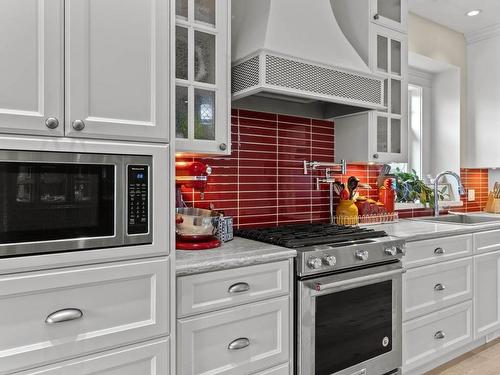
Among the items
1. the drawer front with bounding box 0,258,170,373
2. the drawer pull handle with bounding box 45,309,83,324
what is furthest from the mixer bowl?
the drawer pull handle with bounding box 45,309,83,324

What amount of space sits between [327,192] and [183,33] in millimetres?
1516

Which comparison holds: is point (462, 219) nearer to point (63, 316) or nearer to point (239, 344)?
point (239, 344)

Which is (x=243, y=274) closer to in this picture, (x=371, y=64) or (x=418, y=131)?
(x=371, y=64)

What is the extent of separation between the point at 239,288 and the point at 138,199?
59 cm

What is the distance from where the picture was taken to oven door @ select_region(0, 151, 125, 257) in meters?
1.18

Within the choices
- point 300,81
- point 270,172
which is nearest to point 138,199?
point 300,81

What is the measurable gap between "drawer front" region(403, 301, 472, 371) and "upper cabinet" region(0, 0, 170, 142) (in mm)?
1958

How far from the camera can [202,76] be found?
6.24 feet

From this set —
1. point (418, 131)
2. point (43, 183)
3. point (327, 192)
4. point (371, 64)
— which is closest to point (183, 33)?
point (43, 183)

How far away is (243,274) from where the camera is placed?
1.67 metres

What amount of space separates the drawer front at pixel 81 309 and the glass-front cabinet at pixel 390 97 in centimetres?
180

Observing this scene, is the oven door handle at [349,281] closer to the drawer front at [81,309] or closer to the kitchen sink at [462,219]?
the drawer front at [81,309]

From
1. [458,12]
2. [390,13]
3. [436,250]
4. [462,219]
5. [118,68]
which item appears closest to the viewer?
[118,68]

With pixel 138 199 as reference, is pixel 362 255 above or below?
below
